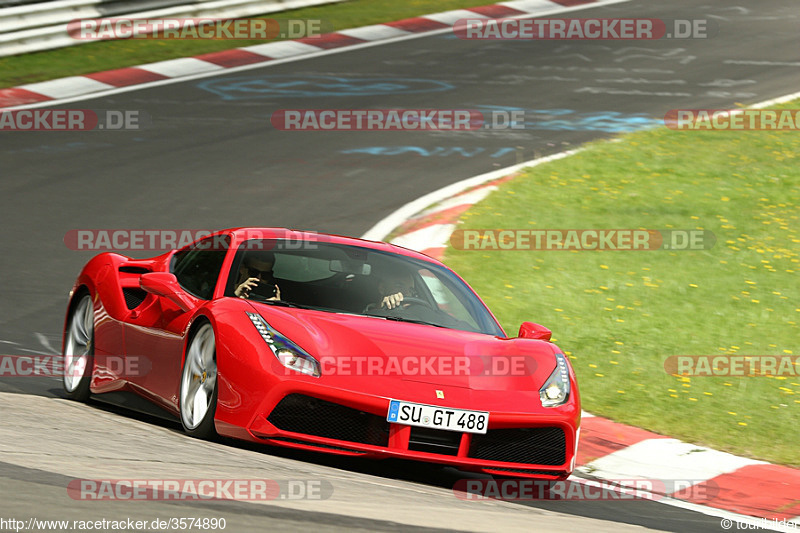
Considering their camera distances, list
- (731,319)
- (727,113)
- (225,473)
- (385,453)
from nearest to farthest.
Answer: (225,473) < (385,453) < (731,319) < (727,113)

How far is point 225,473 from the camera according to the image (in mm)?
4598

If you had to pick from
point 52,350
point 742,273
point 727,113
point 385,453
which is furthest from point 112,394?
point 727,113

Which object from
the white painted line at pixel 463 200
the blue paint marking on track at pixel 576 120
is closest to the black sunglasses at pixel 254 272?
the white painted line at pixel 463 200

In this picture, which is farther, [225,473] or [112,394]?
[112,394]

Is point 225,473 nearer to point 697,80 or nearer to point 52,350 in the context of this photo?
point 52,350

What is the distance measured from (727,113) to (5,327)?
35.5 feet

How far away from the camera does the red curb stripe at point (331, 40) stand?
65.4ft

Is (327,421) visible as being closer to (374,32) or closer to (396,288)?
(396,288)

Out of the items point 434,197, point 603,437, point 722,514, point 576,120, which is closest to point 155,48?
point 576,120

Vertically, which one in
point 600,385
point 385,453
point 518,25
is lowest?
point 600,385

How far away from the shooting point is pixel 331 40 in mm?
20250

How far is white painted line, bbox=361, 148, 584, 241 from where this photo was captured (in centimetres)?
1134

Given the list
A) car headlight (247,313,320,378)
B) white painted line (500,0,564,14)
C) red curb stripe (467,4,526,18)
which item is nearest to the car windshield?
car headlight (247,313,320,378)

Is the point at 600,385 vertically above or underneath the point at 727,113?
underneath
